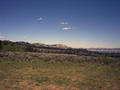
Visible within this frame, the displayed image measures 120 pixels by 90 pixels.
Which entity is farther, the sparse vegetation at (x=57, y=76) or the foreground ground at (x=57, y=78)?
the sparse vegetation at (x=57, y=76)

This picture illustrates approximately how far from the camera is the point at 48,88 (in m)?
9.05

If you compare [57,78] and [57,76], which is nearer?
[57,78]

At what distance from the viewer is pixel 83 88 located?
370 inches

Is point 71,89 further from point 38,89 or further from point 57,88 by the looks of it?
point 38,89

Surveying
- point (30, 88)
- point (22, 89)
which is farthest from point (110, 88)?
point (22, 89)

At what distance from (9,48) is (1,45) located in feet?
14.4

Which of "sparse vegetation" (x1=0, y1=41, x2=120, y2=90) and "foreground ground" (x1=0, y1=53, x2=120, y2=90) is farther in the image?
"sparse vegetation" (x1=0, y1=41, x2=120, y2=90)

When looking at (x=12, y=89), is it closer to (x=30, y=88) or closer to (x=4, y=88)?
(x=4, y=88)

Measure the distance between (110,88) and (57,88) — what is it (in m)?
5.23

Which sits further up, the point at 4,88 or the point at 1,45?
the point at 1,45

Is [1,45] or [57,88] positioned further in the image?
[1,45]

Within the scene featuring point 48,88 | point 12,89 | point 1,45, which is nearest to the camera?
point 12,89

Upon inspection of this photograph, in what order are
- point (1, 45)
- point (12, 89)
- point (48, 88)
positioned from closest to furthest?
point (12, 89), point (48, 88), point (1, 45)

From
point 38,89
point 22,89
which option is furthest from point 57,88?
point 22,89
